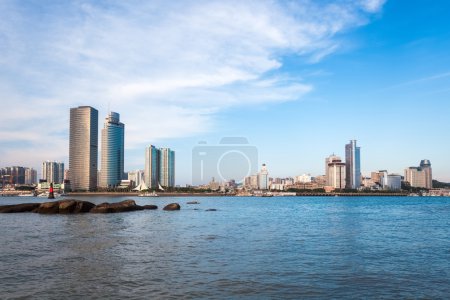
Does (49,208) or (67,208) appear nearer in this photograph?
(67,208)

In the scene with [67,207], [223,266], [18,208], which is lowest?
[18,208]

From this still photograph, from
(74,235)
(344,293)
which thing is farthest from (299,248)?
(74,235)

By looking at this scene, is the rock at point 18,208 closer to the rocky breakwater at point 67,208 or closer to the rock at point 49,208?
the rocky breakwater at point 67,208

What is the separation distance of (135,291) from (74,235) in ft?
90.0

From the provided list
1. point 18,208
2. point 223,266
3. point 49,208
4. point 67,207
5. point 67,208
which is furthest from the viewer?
point 18,208

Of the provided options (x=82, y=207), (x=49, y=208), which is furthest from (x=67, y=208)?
(x=49, y=208)

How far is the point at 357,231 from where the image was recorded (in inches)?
2018

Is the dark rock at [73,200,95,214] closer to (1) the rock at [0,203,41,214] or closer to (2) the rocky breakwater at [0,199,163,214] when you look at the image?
(2) the rocky breakwater at [0,199,163,214]

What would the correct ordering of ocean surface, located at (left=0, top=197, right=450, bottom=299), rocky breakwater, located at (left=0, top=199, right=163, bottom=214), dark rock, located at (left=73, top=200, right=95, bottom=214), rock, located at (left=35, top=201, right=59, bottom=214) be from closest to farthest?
1. ocean surface, located at (left=0, top=197, right=450, bottom=299)
2. rocky breakwater, located at (left=0, top=199, right=163, bottom=214)
3. rock, located at (left=35, top=201, right=59, bottom=214)
4. dark rock, located at (left=73, top=200, right=95, bottom=214)

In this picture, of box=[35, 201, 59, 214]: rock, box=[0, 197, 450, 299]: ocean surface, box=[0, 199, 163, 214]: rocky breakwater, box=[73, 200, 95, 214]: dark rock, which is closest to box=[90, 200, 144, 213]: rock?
box=[0, 199, 163, 214]: rocky breakwater

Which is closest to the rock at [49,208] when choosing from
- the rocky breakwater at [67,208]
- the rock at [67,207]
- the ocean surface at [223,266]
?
the rocky breakwater at [67,208]

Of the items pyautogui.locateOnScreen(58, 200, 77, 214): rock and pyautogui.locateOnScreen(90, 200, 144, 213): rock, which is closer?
pyautogui.locateOnScreen(58, 200, 77, 214): rock

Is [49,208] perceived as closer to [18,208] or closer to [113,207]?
[18,208]

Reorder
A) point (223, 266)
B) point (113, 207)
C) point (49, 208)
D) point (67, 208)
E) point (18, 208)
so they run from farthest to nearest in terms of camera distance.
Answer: point (18, 208), point (113, 207), point (49, 208), point (67, 208), point (223, 266)
